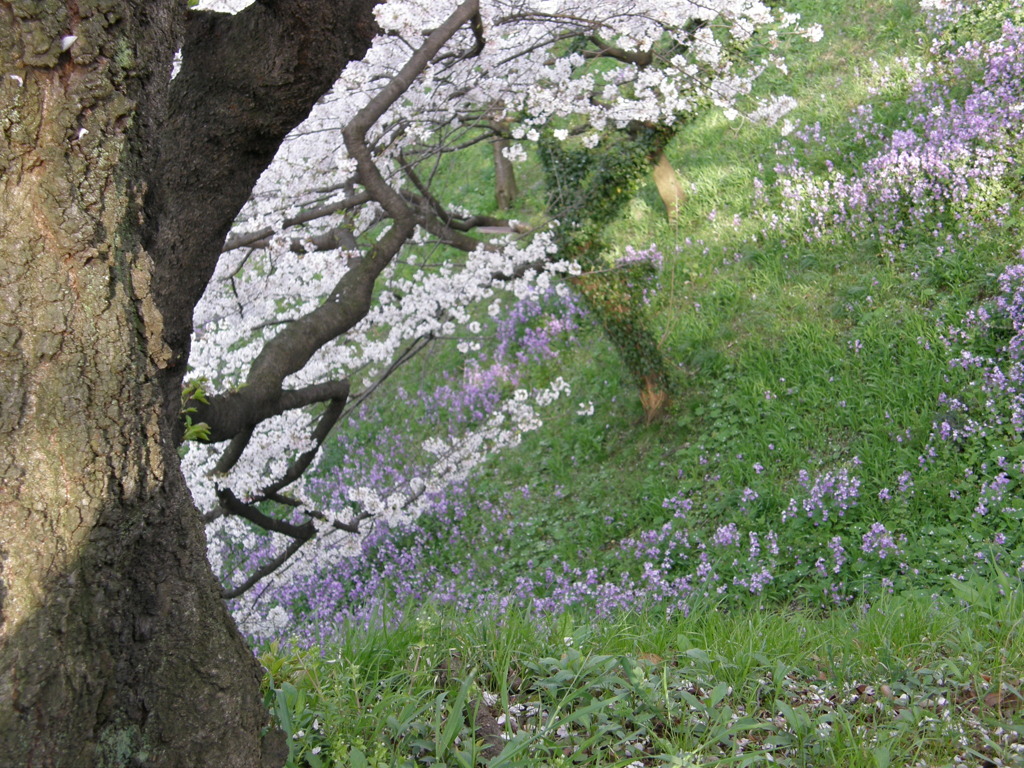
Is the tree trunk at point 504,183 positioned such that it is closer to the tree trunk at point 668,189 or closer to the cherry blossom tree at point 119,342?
the tree trunk at point 668,189

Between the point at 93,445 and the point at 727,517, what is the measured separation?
4.61 meters

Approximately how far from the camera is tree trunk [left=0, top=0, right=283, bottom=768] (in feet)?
5.17

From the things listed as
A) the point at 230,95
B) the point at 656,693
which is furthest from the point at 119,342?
the point at 656,693

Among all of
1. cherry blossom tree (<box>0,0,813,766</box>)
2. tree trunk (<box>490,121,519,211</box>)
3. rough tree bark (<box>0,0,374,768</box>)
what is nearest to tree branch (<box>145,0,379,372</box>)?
cherry blossom tree (<box>0,0,813,766</box>)

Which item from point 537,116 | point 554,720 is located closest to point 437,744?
point 554,720

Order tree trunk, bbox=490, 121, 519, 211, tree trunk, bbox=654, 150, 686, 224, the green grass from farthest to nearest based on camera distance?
tree trunk, bbox=490, 121, 519, 211
tree trunk, bbox=654, 150, 686, 224
the green grass

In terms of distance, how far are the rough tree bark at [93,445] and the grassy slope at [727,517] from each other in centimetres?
56

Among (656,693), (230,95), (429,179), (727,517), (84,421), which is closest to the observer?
(84,421)

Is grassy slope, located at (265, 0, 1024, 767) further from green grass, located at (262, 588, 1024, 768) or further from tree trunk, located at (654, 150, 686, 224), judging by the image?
tree trunk, located at (654, 150, 686, 224)

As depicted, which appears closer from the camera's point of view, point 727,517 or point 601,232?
point 727,517

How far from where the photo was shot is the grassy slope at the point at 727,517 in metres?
2.32

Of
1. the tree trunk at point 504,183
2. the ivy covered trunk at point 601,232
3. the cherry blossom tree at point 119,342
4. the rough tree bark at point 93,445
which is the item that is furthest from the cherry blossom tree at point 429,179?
the tree trunk at point 504,183

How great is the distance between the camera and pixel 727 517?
18.2 feet

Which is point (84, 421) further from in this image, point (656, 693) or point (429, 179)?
point (429, 179)
